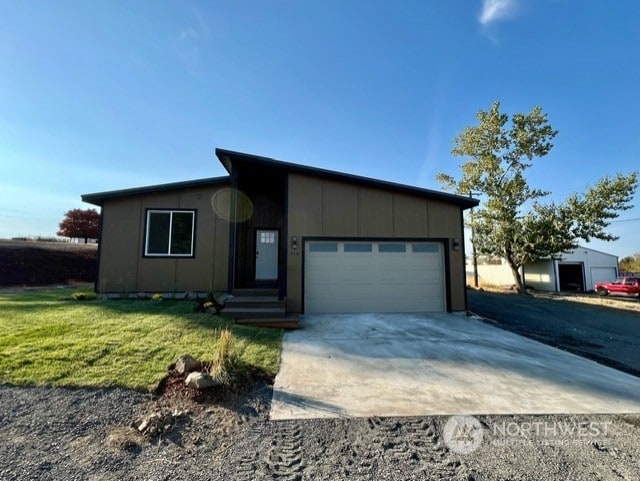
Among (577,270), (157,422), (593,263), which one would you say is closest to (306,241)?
(157,422)

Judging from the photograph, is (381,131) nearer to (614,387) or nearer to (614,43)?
(614,43)

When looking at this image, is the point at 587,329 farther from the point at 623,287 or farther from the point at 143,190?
the point at 623,287

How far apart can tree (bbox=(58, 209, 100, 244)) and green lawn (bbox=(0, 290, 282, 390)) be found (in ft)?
75.7

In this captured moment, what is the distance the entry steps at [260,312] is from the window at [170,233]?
2.71 m

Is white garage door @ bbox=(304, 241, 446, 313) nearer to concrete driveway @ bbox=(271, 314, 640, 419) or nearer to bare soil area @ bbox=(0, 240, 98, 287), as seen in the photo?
concrete driveway @ bbox=(271, 314, 640, 419)

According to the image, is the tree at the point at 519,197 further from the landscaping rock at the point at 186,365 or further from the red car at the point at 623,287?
the landscaping rock at the point at 186,365

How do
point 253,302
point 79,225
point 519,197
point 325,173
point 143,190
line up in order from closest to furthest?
1. point 253,302
2. point 325,173
3. point 143,190
4. point 519,197
5. point 79,225

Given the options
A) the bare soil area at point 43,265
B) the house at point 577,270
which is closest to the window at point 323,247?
the bare soil area at point 43,265

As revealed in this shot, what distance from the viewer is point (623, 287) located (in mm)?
16562

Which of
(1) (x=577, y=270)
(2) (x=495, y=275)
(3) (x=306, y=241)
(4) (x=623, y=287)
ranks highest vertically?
(3) (x=306, y=241)

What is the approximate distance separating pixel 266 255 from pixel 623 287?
2016cm

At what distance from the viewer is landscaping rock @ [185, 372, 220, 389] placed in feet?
10.9

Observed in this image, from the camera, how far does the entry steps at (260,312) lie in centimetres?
648

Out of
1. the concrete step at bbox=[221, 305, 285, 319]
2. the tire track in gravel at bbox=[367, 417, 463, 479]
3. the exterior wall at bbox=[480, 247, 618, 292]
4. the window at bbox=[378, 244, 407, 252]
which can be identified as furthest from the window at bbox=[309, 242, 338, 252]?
the exterior wall at bbox=[480, 247, 618, 292]
